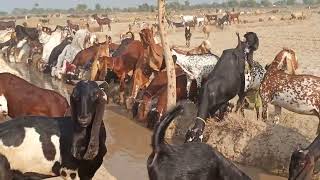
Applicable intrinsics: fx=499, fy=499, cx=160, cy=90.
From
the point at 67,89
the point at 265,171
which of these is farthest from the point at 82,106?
the point at 67,89

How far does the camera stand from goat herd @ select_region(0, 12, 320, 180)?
3.97 metres

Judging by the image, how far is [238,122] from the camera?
9000mm

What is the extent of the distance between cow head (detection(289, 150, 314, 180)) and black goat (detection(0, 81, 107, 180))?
6.14 feet

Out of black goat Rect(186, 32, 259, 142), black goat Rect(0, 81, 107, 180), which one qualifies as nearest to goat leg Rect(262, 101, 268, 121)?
black goat Rect(186, 32, 259, 142)

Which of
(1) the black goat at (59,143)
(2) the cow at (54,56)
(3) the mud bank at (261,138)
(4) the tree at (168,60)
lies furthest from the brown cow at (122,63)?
(1) the black goat at (59,143)

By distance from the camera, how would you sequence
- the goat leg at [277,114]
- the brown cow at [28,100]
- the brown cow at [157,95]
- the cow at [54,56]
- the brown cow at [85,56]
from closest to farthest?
the brown cow at [28,100] < the goat leg at [277,114] < the brown cow at [157,95] < the brown cow at [85,56] < the cow at [54,56]

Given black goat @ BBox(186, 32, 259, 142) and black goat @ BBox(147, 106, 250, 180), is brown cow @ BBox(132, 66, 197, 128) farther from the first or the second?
black goat @ BBox(147, 106, 250, 180)

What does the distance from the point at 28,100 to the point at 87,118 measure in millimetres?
3061

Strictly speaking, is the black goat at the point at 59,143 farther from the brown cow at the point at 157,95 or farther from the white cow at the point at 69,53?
the white cow at the point at 69,53

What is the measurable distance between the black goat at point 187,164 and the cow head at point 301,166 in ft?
2.34

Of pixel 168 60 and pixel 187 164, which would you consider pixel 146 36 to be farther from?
pixel 187 164

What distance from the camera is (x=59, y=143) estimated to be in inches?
200

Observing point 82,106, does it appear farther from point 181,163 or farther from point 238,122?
point 238,122

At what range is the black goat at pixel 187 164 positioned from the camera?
12.6ft
